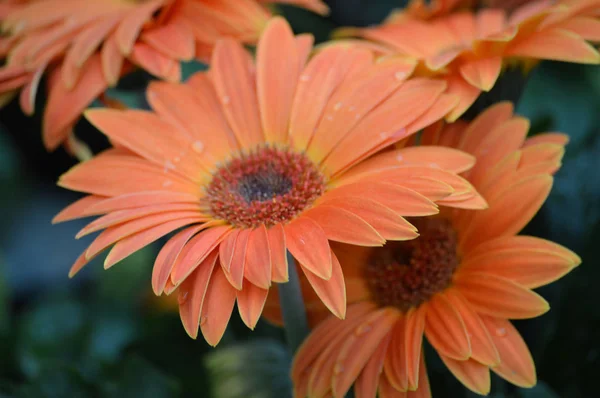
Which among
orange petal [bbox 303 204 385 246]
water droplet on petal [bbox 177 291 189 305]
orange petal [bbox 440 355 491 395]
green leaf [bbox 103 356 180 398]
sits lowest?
green leaf [bbox 103 356 180 398]

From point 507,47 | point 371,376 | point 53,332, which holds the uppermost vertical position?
point 507,47

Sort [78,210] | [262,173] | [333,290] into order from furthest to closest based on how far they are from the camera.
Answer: [262,173] → [78,210] → [333,290]

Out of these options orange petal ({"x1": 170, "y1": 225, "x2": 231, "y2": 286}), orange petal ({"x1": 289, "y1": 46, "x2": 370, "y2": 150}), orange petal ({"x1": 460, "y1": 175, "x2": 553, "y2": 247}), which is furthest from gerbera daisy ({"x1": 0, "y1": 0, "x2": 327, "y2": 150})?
orange petal ({"x1": 460, "y1": 175, "x2": 553, "y2": 247})

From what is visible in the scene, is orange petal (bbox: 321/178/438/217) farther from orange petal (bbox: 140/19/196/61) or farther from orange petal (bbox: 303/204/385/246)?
orange petal (bbox: 140/19/196/61)

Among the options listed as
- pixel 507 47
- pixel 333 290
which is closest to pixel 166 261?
pixel 333 290

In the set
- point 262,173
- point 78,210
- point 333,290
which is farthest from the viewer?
point 262,173

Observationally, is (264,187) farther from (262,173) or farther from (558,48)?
(558,48)

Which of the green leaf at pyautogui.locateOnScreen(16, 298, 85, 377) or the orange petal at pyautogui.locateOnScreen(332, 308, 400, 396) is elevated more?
the orange petal at pyautogui.locateOnScreen(332, 308, 400, 396)

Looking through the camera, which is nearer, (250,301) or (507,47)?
(250,301)
